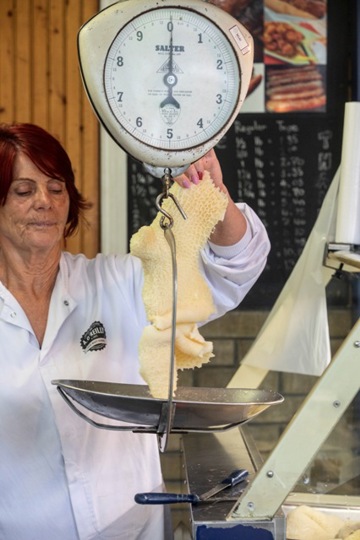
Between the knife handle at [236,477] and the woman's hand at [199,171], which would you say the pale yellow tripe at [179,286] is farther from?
the knife handle at [236,477]

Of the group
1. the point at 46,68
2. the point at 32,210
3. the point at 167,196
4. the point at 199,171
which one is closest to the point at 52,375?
the point at 32,210

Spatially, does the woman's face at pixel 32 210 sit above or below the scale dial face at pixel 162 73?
below

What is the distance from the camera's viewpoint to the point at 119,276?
2113 mm

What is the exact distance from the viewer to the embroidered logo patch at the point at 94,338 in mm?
2049

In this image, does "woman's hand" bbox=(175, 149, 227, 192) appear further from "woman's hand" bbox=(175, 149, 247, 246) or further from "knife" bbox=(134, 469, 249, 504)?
"knife" bbox=(134, 469, 249, 504)

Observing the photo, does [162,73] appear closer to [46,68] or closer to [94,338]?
[94,338]

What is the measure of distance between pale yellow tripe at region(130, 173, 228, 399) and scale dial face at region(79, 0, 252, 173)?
18 cm

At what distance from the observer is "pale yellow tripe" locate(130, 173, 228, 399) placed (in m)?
1.43

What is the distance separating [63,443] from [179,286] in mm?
647

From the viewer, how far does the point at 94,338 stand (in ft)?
6.74

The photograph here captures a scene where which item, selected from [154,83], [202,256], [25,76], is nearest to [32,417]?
[202,256]

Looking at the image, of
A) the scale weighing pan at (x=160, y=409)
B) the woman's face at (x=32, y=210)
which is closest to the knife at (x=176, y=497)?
the scale weighing pan at (x=160, y=409)

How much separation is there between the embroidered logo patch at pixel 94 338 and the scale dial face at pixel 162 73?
85cm

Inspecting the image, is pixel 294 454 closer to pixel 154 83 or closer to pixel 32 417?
pixel 154 83
